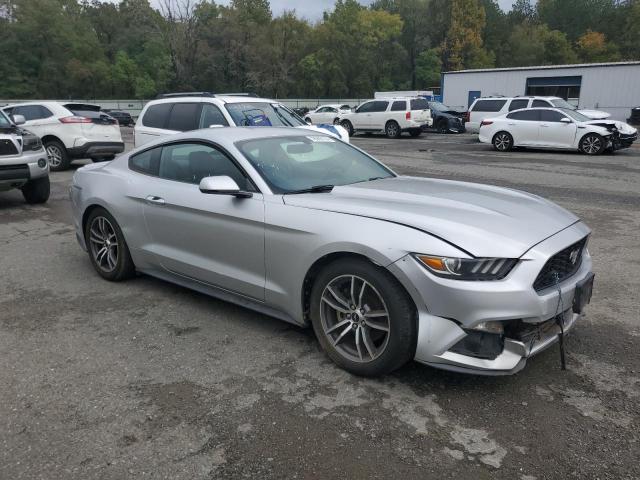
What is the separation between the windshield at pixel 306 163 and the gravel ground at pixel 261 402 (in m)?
1.12

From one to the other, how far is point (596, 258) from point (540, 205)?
98.8 inches

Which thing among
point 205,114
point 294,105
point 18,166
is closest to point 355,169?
point 205,114

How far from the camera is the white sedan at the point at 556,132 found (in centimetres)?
1606

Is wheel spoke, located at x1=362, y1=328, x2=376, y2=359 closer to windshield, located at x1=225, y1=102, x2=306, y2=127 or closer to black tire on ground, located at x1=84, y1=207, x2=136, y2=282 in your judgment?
black tire on ground, located at x1=84, y1=207, x2=136, y2=282

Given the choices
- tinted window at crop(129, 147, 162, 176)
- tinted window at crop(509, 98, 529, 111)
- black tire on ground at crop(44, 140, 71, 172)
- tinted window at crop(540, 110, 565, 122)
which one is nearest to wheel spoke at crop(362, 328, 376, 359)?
tinted window at crop(129, 147, 162, 176)

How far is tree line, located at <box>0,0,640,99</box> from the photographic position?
7031 cm

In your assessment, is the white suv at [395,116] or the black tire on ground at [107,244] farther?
the white suv at [395,116]

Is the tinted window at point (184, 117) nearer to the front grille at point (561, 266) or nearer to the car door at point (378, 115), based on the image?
the front grille at point (561, 266)

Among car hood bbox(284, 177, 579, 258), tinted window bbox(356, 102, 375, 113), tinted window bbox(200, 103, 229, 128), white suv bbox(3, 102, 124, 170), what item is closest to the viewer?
car hood bbox(284, 177, 579, 258)

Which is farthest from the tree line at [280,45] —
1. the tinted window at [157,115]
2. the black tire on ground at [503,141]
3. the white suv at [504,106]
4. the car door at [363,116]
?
the tinted window at [157,115]

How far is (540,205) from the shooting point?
374 centimetres

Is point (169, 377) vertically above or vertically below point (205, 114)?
below

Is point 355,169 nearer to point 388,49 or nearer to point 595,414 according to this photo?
point 595,414

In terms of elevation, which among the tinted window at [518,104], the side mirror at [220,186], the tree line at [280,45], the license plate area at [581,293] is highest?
the tree line at [280,45]
